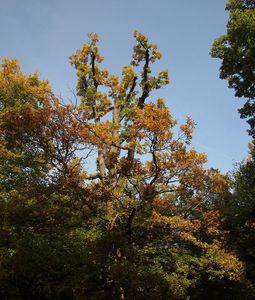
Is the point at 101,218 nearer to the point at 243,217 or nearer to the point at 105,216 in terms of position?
the point at 105,216

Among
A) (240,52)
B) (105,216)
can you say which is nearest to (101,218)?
(105,216)

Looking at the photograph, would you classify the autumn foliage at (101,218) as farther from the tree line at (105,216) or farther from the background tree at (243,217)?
the background tree at (243,217)

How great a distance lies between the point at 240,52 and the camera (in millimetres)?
15250

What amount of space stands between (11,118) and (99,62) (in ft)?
27.3

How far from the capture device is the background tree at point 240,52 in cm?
1445

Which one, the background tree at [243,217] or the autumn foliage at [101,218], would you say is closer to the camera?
the autumn foliage at [101,218]

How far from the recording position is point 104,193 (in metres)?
11.7

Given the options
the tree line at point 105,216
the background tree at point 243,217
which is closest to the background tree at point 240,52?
the tree line at point 105,216

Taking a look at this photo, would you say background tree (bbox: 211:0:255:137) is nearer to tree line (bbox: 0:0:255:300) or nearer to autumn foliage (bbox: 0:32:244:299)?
tree line (bbox: 0:0:255:300)

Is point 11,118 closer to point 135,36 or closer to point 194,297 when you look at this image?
point 135,36

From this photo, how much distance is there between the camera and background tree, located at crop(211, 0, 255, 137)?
47.4ft

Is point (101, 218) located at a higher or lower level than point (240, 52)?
lower

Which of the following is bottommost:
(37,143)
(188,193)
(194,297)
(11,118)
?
(194,297)

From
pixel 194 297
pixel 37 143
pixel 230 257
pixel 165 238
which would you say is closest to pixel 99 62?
pixel 37 143
